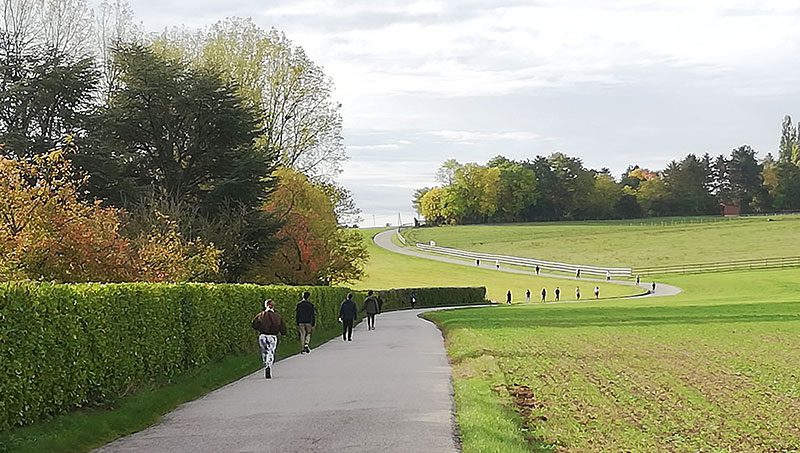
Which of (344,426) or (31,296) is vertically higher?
(31,296)

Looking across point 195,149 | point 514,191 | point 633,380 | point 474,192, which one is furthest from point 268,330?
point 514,191

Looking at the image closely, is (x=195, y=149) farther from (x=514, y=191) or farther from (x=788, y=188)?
(x=788, y=188)

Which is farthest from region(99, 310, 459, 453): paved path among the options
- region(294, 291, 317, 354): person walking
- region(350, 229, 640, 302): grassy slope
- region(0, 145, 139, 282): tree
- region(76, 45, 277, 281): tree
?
region(350, 229, 640, 302): grassy slope

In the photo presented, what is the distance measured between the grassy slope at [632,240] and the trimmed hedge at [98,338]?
85.5 metres

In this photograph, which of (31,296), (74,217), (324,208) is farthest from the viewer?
(324,208)

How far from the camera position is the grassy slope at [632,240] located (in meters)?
102

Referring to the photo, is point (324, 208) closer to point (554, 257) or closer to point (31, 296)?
point (31, 296)

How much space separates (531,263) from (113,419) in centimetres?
9386

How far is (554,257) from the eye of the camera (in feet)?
356

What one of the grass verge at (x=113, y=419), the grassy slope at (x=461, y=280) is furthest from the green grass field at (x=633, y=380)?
the grassy slope at (x=461, y=280)

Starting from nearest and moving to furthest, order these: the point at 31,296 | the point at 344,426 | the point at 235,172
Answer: the point at 31,296 < the point at 344,426 < the point at 235,172

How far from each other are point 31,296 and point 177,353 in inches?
244

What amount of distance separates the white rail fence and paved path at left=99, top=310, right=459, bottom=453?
240 feet

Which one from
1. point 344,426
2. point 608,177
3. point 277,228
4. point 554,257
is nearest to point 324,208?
point 277,228
